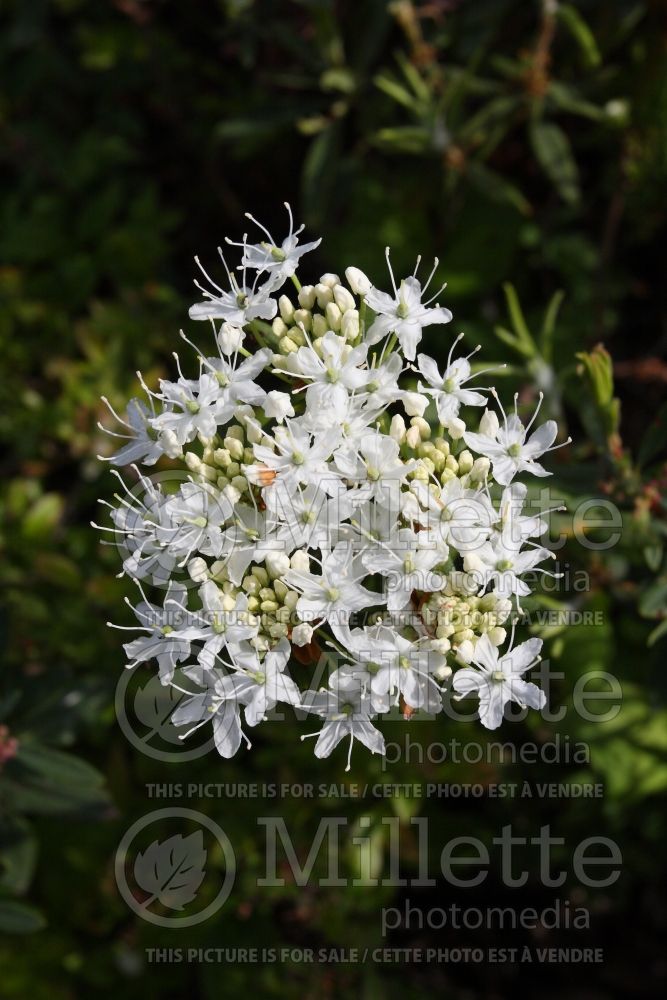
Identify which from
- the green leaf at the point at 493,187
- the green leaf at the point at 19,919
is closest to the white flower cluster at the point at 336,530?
the green leaf at the point at 19,919

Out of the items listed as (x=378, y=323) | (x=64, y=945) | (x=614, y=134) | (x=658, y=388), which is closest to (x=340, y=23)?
(x=614, y=134)

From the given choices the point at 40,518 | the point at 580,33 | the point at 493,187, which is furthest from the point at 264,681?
the point at 580,33

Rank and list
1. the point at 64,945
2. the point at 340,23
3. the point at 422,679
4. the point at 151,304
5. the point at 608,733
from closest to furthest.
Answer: the point at 422,679
the point at 608,733
the point at 64,945
the point at 340,23
the point at 151,304

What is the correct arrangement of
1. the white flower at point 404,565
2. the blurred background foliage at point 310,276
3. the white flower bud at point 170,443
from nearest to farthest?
the white flower at point 404,565, the white flower bud at point 170,443, the blurred background foliage at point 310,276

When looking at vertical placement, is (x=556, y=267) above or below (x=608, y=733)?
above

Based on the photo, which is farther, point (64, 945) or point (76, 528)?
point (76, 528)

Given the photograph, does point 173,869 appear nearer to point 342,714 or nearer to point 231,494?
point 342,714

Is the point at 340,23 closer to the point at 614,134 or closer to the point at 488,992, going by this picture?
the point at 614,134

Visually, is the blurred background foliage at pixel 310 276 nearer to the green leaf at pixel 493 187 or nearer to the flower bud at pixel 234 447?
the green leaf at pixel 493 187
